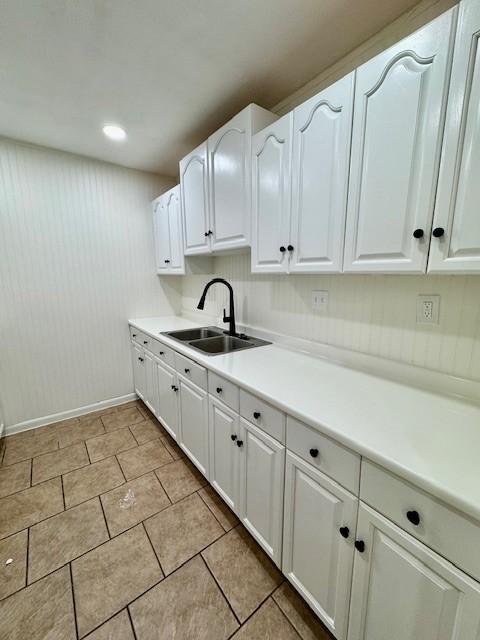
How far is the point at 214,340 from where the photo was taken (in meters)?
2.07

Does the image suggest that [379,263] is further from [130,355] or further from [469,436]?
[130,355]

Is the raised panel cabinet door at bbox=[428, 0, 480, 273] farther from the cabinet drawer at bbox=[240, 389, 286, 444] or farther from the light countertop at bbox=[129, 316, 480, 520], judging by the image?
the cabinet drawer at bbox=[240, 389, 286, 444]

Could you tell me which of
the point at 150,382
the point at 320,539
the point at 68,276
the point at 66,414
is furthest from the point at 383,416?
the point at 66,414

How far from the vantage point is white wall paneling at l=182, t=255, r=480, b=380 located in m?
1.01

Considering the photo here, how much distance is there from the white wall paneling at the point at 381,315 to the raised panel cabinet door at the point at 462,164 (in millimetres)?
284

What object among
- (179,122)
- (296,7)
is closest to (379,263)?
(296,7)

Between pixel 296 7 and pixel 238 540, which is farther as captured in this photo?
pixel 238 540

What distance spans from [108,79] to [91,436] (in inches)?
100.0

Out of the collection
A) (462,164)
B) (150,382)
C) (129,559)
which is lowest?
(129,559)

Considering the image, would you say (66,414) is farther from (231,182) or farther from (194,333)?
(231,182)

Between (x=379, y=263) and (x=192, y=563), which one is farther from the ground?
(x=379, y=263)

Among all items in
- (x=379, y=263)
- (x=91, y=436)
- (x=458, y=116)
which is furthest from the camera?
(x=91, y=436)

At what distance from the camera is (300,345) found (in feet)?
5.30

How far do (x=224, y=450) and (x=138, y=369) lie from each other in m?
1.59
